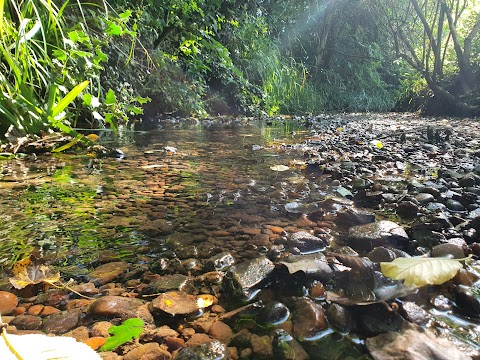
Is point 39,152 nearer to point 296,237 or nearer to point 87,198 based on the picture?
point 87,198

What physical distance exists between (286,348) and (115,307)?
1.22 ft

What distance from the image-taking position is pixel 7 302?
778 mm

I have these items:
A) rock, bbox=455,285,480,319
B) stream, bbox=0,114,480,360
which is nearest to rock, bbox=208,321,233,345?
stream, bbox=0,114,480,360

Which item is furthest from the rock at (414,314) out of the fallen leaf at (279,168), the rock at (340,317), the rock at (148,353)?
the fallen leaf at (279,168)

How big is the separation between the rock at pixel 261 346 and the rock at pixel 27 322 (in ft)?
1.39

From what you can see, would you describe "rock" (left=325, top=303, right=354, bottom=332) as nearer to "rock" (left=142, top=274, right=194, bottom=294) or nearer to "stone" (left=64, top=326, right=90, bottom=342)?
"rock" (left=142, top=274, right=194, bottom=294)

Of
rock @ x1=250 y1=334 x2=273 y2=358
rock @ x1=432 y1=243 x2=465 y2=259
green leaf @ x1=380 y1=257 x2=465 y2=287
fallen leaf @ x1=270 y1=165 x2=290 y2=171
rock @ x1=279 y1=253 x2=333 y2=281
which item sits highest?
green leaf @ x1=380 y1=257 x2=465 y2=287

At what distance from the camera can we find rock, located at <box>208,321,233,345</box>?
690 millimetres

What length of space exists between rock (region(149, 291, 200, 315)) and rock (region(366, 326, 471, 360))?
1.20 ft

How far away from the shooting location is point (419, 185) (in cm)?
172

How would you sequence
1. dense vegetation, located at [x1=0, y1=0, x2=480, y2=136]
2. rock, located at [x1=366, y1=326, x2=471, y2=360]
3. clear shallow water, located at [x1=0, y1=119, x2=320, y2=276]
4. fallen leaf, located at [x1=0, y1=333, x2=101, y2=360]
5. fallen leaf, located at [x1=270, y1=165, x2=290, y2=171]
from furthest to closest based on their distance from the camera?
dense vegetation, located at [x1=0, y1=0, x2=480, y2=136], fallen leaf, located at [x1=270, y1=165, x2=290, y2=171], clear shallow water, located at [x1=0, y1=119, x2=320, y2=276], rock, located at [x1=366, y1=326, x2=471, y2=360], fallen leaf, located at [x1=0, y1=333, x2=101, y2=360]

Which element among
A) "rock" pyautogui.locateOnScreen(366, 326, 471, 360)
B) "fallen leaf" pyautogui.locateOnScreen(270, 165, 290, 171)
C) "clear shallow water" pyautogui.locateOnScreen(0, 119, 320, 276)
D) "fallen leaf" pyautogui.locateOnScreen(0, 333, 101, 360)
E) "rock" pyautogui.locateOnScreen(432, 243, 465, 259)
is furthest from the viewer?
"fallen leaf" pyautogui.locateOnScreen(270, 165, 290, 171)

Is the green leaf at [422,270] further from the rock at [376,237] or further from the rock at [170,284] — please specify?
the rock at [170,284]

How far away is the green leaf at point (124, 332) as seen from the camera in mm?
646
